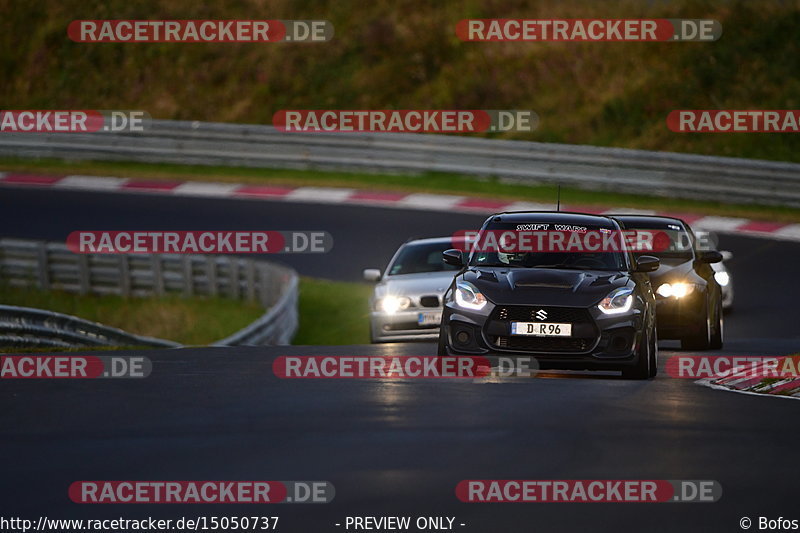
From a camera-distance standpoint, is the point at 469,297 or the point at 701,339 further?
the point at 701,339

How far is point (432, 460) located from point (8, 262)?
1895 centimetres

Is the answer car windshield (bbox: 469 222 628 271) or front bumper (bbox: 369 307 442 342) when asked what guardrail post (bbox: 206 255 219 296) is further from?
car windshield (bbox: 469 222 628 271)

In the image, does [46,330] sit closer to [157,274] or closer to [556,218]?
[556,218]

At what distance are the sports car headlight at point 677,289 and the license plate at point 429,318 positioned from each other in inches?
108

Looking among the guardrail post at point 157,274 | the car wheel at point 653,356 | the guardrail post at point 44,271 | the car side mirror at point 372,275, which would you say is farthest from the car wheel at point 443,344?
the guardrail post at point 44,271

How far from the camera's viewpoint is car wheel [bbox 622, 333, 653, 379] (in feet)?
40.8

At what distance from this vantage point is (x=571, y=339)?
12.3 m

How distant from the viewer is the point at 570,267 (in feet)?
42.5

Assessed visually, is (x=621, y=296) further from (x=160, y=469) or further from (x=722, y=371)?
(x=160, y=469)

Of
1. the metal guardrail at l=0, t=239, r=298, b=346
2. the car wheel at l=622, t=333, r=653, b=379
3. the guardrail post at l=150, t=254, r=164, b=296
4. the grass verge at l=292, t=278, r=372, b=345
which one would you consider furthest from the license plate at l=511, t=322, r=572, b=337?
the guardrail post at l=150, t=254, r=164, b=296

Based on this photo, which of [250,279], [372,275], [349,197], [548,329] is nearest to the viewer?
[548,329]

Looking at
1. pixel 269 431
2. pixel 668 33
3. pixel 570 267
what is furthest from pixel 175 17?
pixel 269 431

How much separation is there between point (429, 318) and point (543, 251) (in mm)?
4253

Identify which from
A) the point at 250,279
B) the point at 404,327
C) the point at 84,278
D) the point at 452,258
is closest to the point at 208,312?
the point at 250,279
